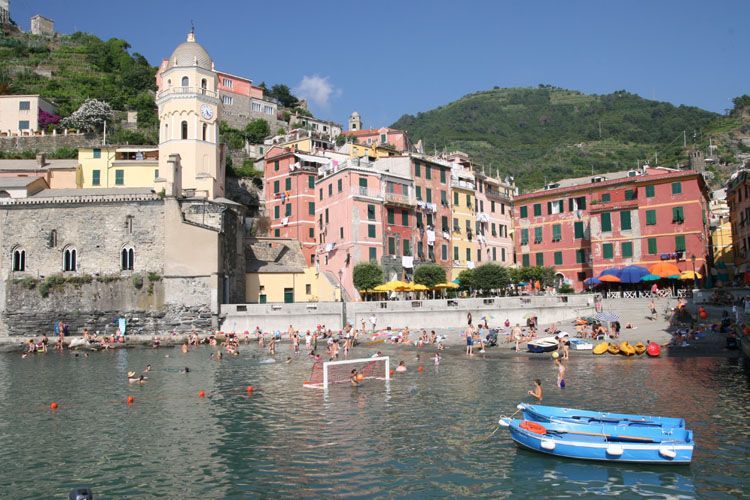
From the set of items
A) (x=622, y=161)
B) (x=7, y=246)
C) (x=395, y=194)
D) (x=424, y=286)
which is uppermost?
(x=622, y=161)

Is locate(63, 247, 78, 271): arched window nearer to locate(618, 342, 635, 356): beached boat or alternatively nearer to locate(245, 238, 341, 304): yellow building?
locate(245, 238, 341, 304): yellow building

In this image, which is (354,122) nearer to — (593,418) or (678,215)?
(678,215)

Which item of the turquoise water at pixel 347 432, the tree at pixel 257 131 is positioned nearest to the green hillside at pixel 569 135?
the tree at pixel 257 131

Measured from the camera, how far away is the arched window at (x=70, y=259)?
156 feet

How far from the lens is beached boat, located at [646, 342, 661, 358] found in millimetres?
31947

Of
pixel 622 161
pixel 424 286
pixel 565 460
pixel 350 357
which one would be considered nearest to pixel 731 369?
pixel 565 460

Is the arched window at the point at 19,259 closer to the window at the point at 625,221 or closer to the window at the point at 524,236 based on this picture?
the window at the point at 524,236

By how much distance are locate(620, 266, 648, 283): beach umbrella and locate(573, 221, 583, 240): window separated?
33.0ft

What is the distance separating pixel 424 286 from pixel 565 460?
1331 inches

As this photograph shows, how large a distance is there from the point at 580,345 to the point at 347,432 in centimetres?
2072

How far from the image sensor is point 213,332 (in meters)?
46.0

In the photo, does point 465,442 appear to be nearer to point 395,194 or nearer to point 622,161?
point 395,194

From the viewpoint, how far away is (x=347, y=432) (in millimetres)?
18688

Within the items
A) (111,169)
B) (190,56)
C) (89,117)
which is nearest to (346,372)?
(190,56)
